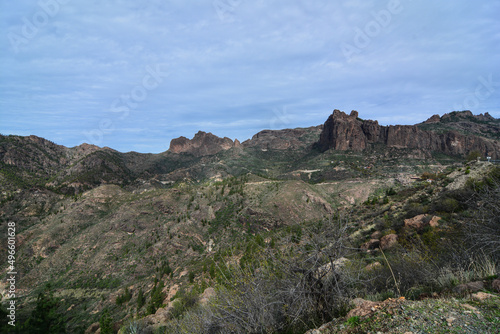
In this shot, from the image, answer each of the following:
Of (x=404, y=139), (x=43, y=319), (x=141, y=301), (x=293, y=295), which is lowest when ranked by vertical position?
(x=141, y=301)

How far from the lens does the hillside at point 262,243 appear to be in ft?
19.6

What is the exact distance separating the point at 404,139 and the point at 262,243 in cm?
18204

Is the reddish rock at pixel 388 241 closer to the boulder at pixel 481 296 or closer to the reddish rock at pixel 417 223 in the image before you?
the reddish rock at pixel 417 223

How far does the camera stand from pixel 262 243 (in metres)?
12.2

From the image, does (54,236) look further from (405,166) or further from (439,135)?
(439,135)

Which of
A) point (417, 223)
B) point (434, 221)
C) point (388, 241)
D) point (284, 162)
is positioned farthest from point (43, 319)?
point (284, 162)

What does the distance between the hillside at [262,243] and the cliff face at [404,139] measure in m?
1.30

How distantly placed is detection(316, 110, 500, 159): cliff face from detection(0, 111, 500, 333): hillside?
4.28 feet

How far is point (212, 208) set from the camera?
76.1 metres

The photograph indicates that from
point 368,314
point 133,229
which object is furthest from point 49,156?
point 368,314

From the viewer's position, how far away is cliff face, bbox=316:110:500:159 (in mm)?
149375

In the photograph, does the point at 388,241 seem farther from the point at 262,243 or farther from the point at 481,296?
the point at 481,296

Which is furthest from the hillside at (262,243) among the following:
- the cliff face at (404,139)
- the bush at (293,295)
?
the cliff face at (404,139)

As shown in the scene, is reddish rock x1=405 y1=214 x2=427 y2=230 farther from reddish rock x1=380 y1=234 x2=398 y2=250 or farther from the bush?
the bush
